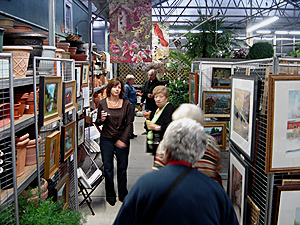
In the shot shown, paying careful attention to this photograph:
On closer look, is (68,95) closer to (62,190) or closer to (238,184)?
(62,190)

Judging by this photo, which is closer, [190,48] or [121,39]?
[121,39]

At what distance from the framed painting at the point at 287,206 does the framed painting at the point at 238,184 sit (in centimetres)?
35

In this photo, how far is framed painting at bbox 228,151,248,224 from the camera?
2.39 m

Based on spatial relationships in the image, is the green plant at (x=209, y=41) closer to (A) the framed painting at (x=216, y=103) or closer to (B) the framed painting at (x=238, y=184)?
(A) the framed painting at (x=216, y=103)

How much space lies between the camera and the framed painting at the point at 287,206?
A: 203cm

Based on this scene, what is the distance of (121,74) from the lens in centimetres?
1414

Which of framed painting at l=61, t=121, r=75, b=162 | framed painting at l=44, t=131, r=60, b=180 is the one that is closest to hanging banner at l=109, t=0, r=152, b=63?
framed painting at l=61, t=121, r=75, b=162

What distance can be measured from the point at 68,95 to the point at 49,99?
0.57m

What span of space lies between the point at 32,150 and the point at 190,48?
4117 millimetres

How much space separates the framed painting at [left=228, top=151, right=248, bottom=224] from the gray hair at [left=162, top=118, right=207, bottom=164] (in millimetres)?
1156

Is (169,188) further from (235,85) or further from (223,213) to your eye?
(235,85)

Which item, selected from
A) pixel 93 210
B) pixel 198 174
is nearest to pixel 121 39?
pixel 93 210

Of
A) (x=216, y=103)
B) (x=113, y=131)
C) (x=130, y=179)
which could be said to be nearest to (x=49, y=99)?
(x=113, y=131)

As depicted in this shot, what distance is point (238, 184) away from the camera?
8.36 feet
